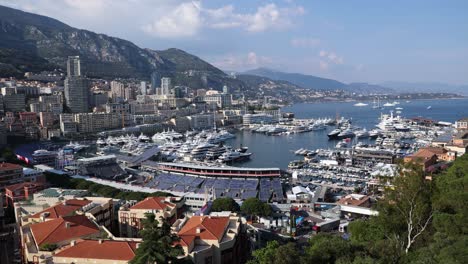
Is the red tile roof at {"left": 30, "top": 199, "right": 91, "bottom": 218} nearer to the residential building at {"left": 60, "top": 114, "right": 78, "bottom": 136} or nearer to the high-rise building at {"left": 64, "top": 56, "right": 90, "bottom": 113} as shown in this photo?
the residential building at {"left": 60, "top": 114, "right": 78, "bottom": 136}

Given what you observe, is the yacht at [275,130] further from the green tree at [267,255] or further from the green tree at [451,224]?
the green tree at [267,255]

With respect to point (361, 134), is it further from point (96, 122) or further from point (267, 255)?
point (267, 255)

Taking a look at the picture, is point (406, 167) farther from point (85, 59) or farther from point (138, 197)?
point (85, 59)

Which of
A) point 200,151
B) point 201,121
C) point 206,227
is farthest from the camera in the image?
point 201,121

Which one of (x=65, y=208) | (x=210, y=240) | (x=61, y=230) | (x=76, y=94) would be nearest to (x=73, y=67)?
(x=76, y=94)

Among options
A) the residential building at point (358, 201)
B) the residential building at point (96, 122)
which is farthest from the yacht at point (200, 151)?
the residential building at point (96, 122)

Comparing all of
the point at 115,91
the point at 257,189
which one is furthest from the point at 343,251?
the point at 115,91
